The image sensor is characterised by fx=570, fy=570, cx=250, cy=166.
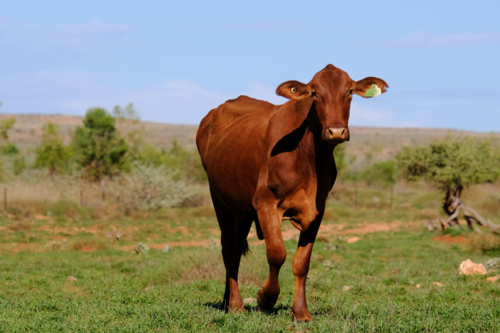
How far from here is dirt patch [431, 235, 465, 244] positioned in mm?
18492

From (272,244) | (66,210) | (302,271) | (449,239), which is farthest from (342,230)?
(272,244)

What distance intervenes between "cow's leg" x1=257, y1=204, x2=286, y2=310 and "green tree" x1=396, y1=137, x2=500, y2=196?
2084 centimetres

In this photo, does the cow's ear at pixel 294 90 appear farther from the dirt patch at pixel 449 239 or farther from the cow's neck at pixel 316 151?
the dirt patch at pixel 449 239

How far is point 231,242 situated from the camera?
7.32m

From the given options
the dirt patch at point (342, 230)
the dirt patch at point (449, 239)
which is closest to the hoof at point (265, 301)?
the dirt patch at point (449, 239)

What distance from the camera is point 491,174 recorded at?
25172 millimetres

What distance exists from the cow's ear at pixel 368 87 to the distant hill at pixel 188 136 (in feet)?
267

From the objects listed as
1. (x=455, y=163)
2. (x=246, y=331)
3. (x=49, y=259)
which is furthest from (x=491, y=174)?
(x=246, y=331)

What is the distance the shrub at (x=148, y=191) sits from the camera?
30.2m

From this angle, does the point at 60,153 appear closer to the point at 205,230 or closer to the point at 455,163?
the point at 205,230

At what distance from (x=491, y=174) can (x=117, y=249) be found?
16.8 m

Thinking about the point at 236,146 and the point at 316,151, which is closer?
the point at 316,151

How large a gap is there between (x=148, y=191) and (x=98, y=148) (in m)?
9.11

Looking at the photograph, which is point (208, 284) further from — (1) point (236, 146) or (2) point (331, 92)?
(2) point (331, 92)
